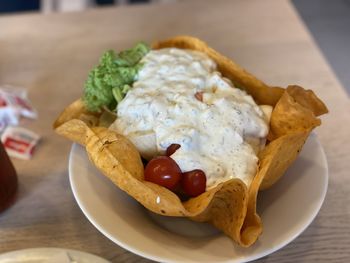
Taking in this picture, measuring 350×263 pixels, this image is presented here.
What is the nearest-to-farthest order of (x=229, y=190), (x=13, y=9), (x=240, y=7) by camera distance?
(x=229, y=190) → (x=240, y=7) → (x=13, y=9)

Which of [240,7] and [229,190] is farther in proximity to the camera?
[240,7]

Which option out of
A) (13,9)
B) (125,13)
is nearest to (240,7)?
(125,13)

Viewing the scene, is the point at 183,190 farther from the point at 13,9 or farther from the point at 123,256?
the point at 13,9

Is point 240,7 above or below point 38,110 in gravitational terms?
above

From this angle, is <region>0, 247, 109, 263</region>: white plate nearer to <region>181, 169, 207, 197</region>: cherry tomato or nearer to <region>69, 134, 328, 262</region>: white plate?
<region>69, 134, 328, 262</region>: white plate

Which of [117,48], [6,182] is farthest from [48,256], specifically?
[117,48]

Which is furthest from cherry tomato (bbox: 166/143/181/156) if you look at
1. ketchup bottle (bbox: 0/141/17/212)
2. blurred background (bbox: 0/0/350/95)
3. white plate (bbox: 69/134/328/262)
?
blurred background (bbox: 0/0/350/95)

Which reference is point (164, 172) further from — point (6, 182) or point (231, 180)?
point (6, 182)
